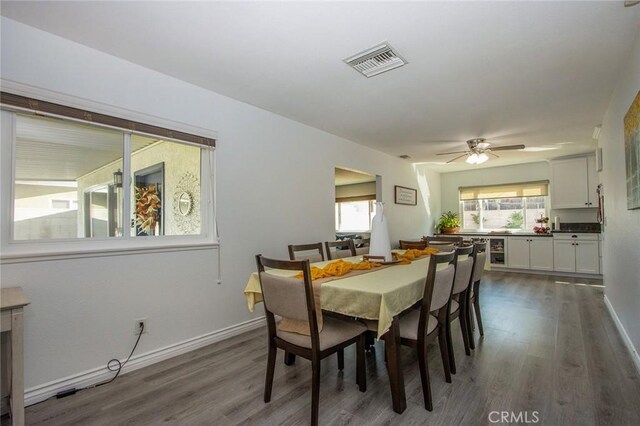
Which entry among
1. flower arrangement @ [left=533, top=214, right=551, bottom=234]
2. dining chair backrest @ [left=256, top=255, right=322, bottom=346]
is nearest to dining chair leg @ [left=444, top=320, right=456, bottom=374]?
dining chair backrest @ [left=256, top=255, right=322, bottom=346]

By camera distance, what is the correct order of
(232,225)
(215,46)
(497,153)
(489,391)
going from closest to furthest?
(489,391) < (215,46) < (232,225) < (497,153)

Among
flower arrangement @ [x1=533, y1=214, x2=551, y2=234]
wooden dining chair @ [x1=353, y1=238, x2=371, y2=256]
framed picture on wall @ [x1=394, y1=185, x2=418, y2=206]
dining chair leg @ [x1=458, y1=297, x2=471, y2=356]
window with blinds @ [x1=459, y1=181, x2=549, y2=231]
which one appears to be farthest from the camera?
window with blinds @ [x1=459, y1=181, x2=549, y2=231]

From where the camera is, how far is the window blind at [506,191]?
21.7 ft

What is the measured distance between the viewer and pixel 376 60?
2.43 m

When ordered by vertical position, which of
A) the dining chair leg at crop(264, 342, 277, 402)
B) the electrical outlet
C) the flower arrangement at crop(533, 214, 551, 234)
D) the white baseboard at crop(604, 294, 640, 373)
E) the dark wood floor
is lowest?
the dark wood floor

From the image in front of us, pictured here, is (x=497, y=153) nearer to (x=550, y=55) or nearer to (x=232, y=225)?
(x=550, y=55)

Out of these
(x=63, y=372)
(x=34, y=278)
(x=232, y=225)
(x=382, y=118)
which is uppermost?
(x=382, y=118)

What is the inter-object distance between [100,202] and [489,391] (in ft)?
9.98

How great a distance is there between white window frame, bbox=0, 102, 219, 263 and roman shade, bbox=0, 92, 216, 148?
0.10ft

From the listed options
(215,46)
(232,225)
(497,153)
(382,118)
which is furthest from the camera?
(497,153)

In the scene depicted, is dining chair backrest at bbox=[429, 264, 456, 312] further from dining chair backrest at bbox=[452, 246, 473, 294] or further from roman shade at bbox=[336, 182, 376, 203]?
roman shade at bbox=[336, 182, 376, 203]

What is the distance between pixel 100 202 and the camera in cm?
241

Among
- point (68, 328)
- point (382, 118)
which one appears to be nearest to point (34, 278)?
point (68, 328)

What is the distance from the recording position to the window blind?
21.7 feet
